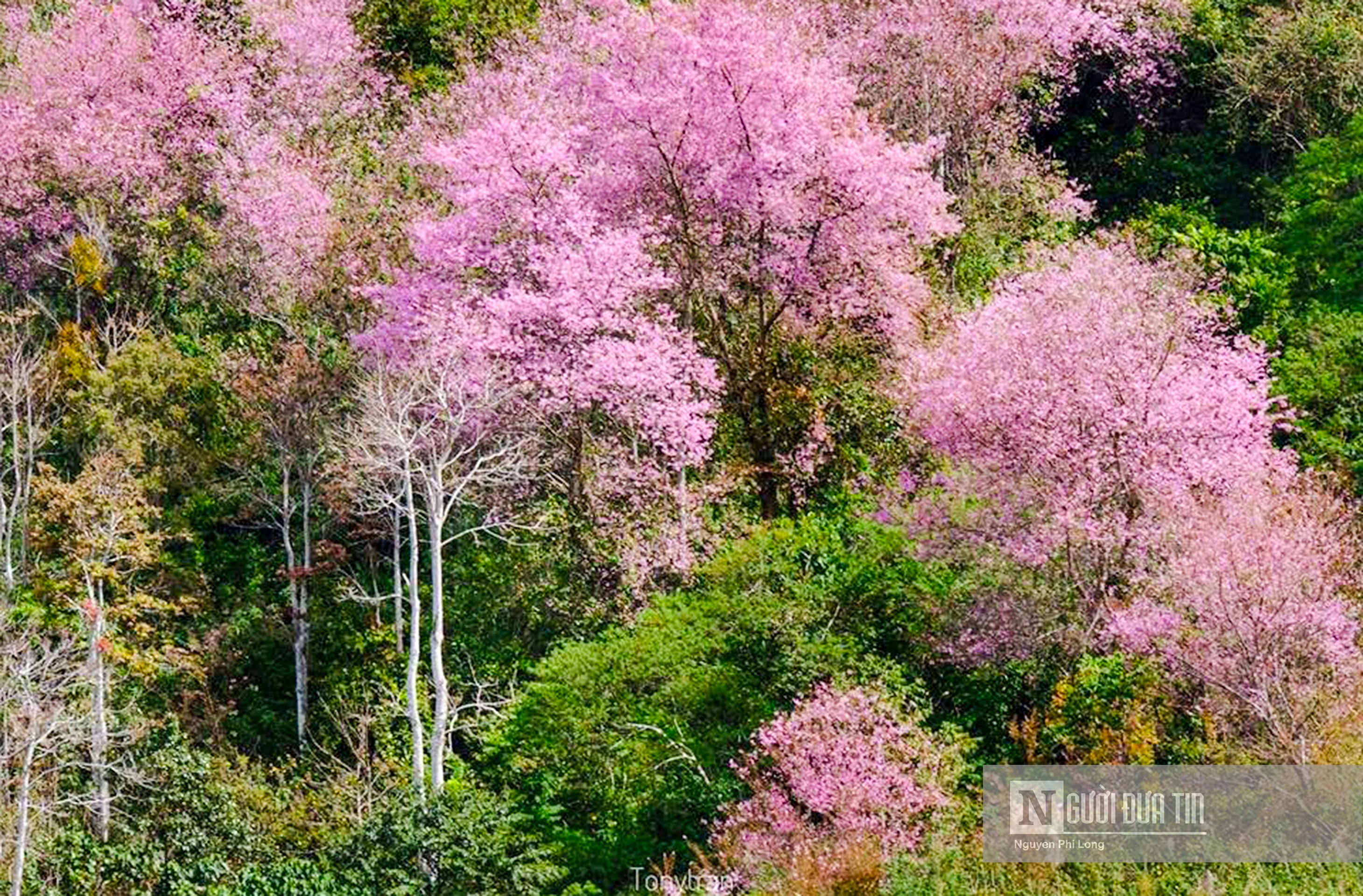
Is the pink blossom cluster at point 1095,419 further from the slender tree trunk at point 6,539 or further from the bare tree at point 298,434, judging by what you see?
the slender tree trunk at point 6,539

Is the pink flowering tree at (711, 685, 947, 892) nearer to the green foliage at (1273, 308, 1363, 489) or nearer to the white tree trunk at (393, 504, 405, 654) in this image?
the white tree trunk at (393, 504, 405, 654)

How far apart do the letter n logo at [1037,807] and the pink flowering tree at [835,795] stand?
752 mm

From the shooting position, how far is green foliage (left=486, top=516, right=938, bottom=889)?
70.9 ft

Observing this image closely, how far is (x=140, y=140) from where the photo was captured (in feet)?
105

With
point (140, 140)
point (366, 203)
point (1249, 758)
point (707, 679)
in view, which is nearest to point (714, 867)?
point (707, 679)

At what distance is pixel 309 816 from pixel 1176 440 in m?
11.1

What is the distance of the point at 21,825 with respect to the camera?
2231cm

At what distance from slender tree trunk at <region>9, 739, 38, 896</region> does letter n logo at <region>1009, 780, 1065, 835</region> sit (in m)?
11.1

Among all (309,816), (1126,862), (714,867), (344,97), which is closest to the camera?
(1126,862)

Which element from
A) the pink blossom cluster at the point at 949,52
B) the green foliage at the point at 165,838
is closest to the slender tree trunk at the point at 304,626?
the green foliage at the point at 165,838

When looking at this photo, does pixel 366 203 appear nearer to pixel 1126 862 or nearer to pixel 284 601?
pixel 284 601

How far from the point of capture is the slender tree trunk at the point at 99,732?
77.0 ft

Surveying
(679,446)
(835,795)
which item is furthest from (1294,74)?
(835,795)

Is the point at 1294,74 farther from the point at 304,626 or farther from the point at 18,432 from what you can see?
the point at 18,432
